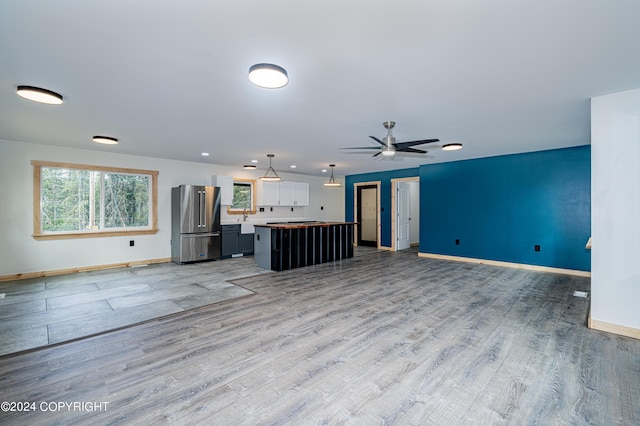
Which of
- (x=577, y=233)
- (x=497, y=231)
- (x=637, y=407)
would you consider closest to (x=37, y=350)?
(x=637, y=407)

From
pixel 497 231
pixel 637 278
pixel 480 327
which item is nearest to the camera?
pixel 637 278

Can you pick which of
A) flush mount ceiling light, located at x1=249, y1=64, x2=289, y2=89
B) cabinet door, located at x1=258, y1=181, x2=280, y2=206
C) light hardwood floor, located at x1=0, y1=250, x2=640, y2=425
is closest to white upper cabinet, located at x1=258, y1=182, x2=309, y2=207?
cabinet door, located at x1=258, y1=181, x2=280, y2=206

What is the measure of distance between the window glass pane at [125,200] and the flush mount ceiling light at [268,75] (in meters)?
5.55

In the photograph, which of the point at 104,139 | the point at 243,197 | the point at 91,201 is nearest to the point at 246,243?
the point at 243,197

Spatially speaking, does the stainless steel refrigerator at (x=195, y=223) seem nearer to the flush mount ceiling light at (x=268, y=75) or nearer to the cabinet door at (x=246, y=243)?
the cabinet door at (x=246, y=243)

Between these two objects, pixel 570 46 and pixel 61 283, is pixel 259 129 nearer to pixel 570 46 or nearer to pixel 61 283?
pixel 570 46

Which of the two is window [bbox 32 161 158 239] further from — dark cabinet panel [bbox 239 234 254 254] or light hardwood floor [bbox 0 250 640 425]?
light hardwood floor [bbox 0 250 640 425]

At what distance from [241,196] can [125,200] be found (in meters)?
2.86

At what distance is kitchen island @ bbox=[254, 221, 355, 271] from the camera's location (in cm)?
591

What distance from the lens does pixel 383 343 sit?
271cm

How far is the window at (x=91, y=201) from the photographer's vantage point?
5406 millimetres

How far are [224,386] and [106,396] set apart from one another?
79 cm

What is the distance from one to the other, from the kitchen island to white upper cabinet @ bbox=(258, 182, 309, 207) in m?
2.24

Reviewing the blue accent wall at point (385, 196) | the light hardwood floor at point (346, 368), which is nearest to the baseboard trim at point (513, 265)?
the blue accent wall at point (385, 196)
